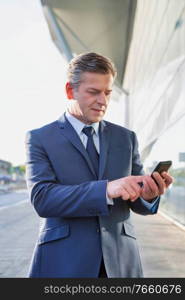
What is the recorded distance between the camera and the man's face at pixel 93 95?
3.69 feet

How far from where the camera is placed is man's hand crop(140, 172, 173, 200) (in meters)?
1.00

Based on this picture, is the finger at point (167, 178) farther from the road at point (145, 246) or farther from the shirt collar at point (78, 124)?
the road at point (145, 246)

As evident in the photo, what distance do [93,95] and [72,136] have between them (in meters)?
0.14

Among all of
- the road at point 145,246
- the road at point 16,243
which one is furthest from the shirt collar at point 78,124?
the road at point 145,246

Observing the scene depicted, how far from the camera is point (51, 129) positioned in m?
1.17

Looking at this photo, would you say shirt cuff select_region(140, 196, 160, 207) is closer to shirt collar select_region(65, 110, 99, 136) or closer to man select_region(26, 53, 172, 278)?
man select_region(26, 53, 172, 278)

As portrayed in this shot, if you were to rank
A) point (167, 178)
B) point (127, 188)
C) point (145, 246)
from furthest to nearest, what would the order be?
1. point (145, 246)
2. point (167, 178)
3. point (127, 188)

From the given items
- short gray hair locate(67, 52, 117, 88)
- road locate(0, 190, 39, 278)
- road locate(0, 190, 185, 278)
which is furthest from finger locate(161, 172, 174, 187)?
road locate(0, 190, 185, 278)

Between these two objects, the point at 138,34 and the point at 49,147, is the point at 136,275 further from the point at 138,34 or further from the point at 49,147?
the point at 138,34

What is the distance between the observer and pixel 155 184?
1016 millimetres

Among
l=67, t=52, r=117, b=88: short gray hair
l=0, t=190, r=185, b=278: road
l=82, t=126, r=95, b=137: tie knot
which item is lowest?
l=0, t=190, r=185, b=278: road

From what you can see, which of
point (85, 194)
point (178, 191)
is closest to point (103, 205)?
point (85, 194)

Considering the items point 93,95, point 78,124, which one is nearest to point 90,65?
point 93,95

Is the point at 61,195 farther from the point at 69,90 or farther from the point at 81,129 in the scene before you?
the point at 69,90
